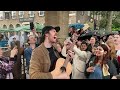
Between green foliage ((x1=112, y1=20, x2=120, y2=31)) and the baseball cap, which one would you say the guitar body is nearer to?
the baseball cap

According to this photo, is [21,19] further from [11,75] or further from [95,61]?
[95,61]

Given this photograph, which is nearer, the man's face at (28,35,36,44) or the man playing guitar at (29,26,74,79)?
the man playing guitar at (29,26,74,79)

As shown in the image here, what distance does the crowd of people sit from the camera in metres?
4.12

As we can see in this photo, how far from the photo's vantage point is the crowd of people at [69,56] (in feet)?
13.5

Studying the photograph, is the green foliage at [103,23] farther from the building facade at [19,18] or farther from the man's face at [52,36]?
the building facade at [19,18]

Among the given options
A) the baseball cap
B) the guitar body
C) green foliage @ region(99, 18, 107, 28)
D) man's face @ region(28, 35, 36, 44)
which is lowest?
the guitar body

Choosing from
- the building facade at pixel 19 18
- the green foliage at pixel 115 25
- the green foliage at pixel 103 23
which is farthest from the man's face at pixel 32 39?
the green foliage at pixel 115 25

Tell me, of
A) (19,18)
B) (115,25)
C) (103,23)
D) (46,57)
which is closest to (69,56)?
(46,57)

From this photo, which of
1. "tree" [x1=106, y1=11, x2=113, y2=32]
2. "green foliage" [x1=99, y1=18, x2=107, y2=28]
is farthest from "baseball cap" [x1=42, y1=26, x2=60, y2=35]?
"tree" [x1=106, y1=11, x2=113, y2=32]

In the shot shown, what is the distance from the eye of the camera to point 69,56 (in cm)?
424

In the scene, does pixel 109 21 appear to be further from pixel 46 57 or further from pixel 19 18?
pixel 19 18

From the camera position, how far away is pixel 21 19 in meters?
4.31
